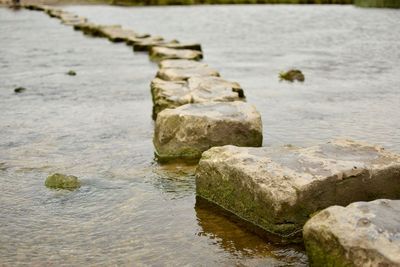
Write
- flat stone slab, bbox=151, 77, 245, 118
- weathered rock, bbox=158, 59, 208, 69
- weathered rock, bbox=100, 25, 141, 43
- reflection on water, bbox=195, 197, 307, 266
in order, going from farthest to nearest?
1. weathered rock, bbox=100, 25, 141, 43
2. weathered rock, bbox=158, 59, 208, 69
3. flat stone slab, bbox=151, 77, 245, 118
4. reflection on water, bbox=195, 197, 307, 266

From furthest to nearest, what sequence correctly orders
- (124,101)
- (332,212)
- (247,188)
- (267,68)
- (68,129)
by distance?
(267,68) < (124,101) < (68,129) < (247,188) < (332,212)

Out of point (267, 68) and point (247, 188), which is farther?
point (267, 68)

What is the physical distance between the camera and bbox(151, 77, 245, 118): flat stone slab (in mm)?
7188

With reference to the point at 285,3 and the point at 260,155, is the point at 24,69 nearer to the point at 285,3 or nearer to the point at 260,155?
the point at 260,155

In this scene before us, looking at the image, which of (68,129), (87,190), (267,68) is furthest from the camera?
(267,68)

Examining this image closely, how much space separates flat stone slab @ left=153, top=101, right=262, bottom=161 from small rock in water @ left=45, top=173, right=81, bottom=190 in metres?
1.20

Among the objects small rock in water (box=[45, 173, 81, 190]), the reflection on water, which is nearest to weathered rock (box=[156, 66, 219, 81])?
small rock in water (box=[45, 173, 81, 190])

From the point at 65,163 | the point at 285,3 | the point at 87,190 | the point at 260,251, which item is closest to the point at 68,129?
the point at 65,163

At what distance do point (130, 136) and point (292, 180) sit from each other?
315 centimetres

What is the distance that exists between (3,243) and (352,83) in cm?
769

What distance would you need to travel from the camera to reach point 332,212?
3.53 metres

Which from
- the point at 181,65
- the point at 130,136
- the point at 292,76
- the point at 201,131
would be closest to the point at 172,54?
the point at 181,65

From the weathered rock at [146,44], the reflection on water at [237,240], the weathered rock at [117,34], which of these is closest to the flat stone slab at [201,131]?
the reflection on water at [237,240]

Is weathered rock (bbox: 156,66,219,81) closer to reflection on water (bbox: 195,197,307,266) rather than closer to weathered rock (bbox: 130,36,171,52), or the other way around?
reflection on water (bbox: 195,197,307,266)
